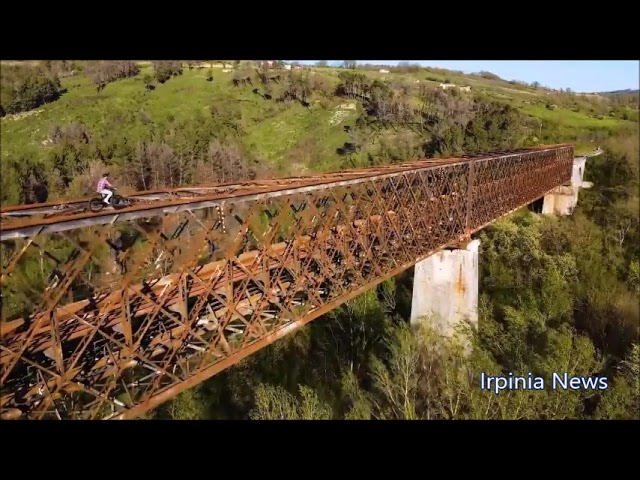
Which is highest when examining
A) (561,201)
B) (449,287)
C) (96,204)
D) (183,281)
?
(96,204)

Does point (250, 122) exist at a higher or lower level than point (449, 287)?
higher

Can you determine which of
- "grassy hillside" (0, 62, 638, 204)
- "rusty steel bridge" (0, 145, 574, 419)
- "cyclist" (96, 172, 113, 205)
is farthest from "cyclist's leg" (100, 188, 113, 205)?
"grassy hillside" (0, 62, 638, 204)

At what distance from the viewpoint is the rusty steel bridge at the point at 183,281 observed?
7.46 m

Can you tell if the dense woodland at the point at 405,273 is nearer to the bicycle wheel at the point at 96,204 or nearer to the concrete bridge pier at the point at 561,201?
the concrete bridge pier at the point at 561,201

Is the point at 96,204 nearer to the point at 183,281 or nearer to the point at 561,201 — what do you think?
the point at 183,281

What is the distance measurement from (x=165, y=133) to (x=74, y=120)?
428 inches

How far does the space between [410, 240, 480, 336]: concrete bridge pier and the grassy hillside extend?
31.8 meters

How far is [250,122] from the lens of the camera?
65625 mm

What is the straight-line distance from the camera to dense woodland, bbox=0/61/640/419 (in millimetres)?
17922

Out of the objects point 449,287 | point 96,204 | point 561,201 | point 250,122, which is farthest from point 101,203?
point 250,122

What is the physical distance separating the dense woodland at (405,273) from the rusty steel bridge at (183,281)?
5.66m

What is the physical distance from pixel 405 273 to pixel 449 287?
12.7 m

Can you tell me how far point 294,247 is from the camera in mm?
10875

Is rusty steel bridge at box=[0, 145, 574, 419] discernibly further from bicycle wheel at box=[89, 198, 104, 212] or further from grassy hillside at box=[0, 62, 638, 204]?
grassy hillside at box=[0, 62, 638, 204]
